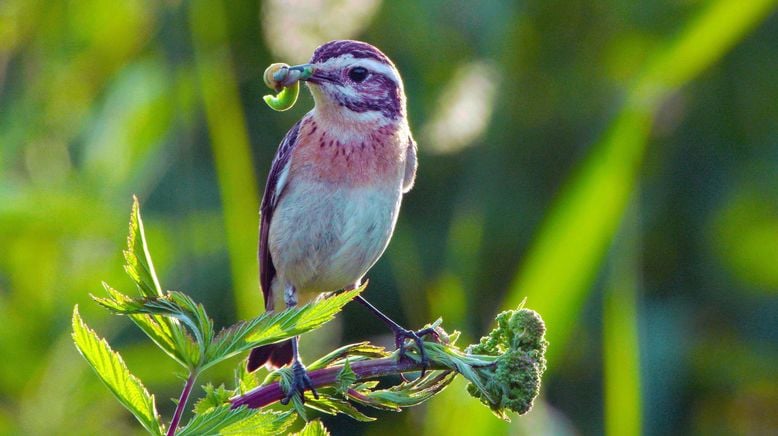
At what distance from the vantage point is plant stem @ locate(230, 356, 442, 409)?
63.7 inches

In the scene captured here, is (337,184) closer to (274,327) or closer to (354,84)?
(354,84)

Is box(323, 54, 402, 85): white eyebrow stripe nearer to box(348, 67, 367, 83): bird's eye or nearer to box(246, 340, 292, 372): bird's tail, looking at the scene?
box(348, 67, 367, 83): bird's eye

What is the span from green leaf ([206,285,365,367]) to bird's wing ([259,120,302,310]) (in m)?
1.76

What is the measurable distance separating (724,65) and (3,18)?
4067 millimetres

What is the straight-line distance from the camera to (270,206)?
3.38 meters

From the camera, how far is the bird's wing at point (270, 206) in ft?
11.0

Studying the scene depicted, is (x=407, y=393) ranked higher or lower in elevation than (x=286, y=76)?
lower

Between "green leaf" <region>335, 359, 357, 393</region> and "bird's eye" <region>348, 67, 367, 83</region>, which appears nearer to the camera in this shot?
"green leaf" <region>335, 359, 357, 393</region>

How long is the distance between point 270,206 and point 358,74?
0.47 m

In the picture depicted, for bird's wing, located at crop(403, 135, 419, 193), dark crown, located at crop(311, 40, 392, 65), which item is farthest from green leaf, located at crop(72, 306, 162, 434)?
bird's wing, located at crop(403, 135, 419, 193)

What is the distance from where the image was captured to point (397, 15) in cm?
592

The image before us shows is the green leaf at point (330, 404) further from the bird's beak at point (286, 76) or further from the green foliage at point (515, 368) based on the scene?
the bird's beak at point (286, 76)

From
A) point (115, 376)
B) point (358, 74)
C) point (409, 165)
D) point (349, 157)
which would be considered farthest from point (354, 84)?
point (115, 376)

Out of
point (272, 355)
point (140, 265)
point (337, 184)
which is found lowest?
point (272, 355)
